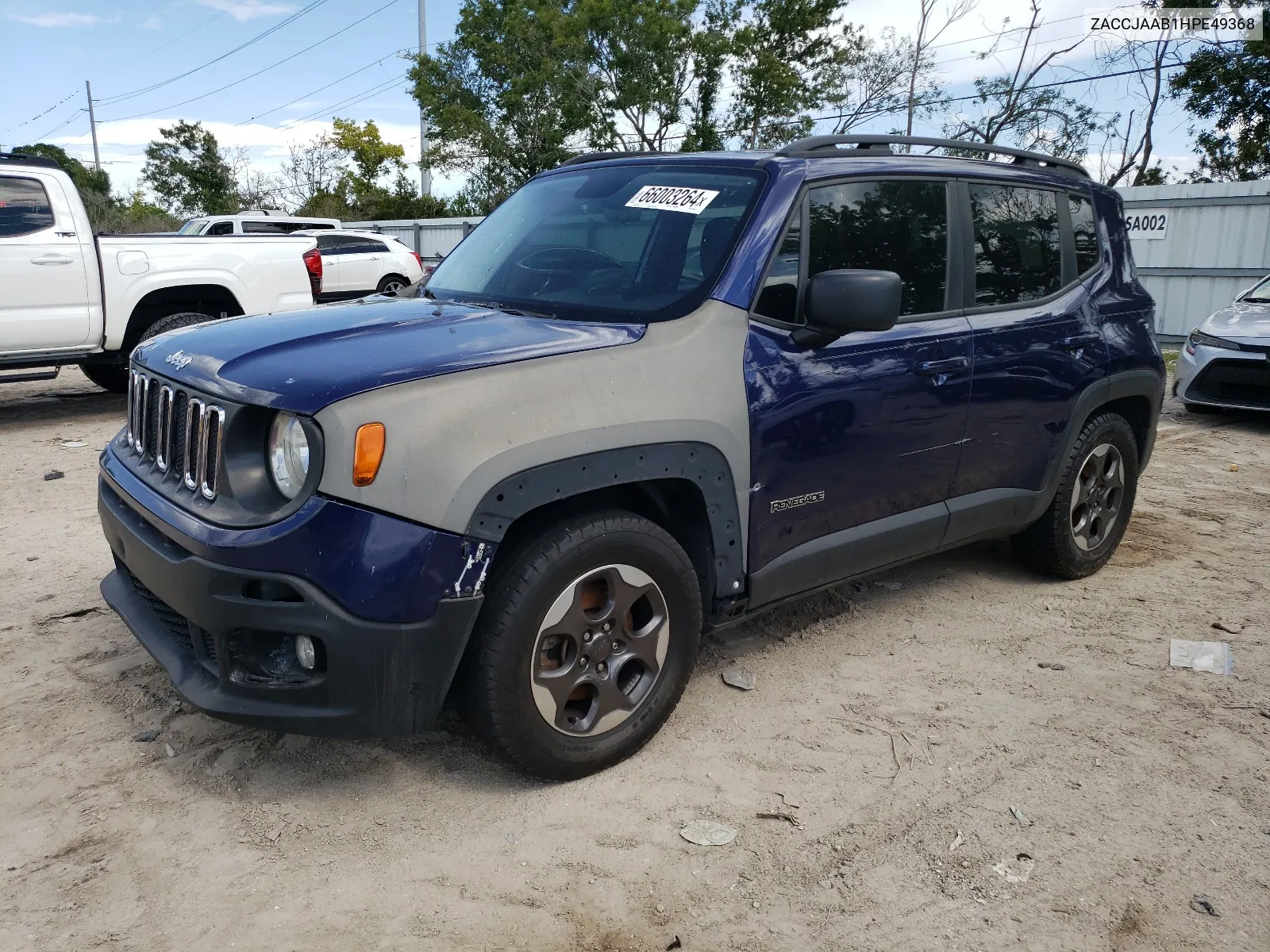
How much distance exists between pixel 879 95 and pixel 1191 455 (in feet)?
77.4

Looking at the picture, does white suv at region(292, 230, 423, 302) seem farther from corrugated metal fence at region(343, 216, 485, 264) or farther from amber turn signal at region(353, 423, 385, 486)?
amber turn signal at region(353, 423, 385, 486)

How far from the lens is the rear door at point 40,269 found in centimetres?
784

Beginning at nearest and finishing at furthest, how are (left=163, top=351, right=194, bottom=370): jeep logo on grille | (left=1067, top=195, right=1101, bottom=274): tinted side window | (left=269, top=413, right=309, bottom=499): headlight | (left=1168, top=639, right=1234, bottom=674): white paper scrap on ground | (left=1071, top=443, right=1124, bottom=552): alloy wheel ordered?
(left=269, top=413, right=309, bottom=499): headlight < (left=163, top=351, right=194, bottom=370): jeep logo on grille < (left=1168, top=639, right=1234, bottom=674): white paper scrap on ground < (left=1067, top=195, right=1101, bottom=274): tinted side window < (left=1071, top=443, right=1124, bottom=552): alloy wheel

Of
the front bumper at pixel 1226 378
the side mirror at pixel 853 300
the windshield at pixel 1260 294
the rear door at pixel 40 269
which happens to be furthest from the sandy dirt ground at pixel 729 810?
the windshield at pixel 1260 294

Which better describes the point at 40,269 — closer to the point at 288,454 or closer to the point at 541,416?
the point at 288,454

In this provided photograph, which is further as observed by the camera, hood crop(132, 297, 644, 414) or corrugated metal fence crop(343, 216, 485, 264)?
corrugated metal fence crop(343, 216, 485, 264)

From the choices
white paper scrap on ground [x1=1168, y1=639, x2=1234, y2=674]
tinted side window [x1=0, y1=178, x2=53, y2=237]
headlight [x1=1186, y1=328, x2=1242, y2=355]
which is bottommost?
white paper scrap on ground [x1=1168, y1=639, x2=1234, y2=674]

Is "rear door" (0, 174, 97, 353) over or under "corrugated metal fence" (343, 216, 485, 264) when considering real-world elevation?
under

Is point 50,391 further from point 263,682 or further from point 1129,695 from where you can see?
point 1129,695

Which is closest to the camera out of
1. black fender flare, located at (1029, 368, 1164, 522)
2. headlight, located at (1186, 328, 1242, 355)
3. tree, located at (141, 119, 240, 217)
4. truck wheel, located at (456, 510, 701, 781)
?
truck wheel, located at (456, 510, 701, 781)

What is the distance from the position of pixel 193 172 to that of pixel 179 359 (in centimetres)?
4819

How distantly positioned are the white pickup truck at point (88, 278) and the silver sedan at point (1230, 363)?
8327mm

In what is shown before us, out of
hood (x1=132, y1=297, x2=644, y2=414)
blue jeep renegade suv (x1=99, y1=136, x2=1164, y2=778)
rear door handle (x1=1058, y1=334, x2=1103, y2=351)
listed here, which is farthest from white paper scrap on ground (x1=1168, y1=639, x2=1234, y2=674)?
hood (x1=132, y1=297, x2=644, y2=414)

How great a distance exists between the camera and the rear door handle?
4.27 metres
